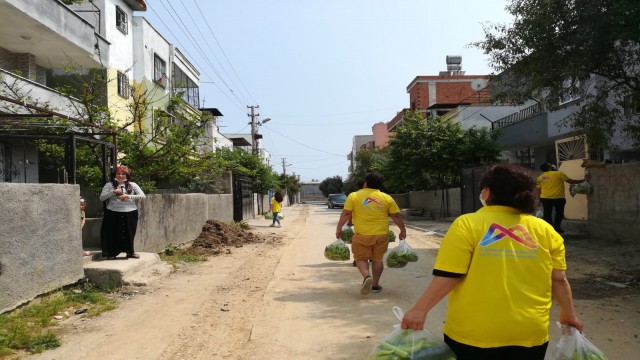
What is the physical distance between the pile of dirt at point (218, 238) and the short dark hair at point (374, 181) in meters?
6.35

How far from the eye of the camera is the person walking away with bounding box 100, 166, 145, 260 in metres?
8.05

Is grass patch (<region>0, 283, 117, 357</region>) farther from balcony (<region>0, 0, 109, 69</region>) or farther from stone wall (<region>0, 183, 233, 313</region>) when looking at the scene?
balcony (<region>0, 0, 109, 69</region>)

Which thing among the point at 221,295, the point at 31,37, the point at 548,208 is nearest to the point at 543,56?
the point at 548,208

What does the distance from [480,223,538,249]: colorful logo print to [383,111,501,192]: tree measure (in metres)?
20.1

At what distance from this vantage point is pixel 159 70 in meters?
25.6

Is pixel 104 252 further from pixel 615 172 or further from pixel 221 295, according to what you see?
pixel 615 172

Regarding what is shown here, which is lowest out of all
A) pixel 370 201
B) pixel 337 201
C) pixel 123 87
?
pixel 337 201

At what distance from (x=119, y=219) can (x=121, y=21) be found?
52.3 ft

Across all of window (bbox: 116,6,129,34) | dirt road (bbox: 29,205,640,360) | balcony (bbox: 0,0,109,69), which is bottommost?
dirt road (bbox: 29,205,640,360)

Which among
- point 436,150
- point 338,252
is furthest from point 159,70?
point 338,252

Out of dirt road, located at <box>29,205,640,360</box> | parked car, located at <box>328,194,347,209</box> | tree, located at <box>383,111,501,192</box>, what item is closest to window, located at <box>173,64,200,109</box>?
tree, located at <box>383,111,501,192</box>

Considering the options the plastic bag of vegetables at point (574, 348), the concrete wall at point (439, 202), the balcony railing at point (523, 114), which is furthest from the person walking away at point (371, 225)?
the balcony railing at point (523, 114)

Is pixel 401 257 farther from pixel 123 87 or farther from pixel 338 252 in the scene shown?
pixel 123 87

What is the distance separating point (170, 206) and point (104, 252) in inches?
142
